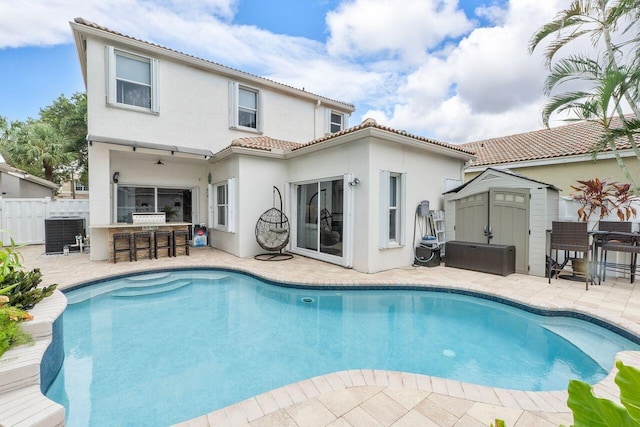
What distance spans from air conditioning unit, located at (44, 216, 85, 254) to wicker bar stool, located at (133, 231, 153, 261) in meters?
3.30

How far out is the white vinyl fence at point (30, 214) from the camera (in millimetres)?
11289

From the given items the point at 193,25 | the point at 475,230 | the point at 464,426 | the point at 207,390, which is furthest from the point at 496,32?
the point at 207,390

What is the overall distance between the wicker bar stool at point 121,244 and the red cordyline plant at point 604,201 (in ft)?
41.4

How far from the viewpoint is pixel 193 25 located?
396 inches

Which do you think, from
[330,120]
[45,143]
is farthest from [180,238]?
[45,143]

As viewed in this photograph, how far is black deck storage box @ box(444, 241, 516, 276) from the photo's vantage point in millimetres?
7512

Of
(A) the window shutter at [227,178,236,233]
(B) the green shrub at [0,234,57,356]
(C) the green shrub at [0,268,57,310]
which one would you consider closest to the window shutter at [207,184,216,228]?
(A) the window shutter at [227,178,236,233]

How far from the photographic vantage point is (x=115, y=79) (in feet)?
29.5

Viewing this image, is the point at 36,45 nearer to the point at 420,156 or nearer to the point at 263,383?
the point at 420,156

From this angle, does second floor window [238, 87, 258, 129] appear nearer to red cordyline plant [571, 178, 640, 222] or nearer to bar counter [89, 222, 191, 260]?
bar counter [89, 222, 191, 260]

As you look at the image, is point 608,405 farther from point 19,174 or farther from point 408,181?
point 19,174

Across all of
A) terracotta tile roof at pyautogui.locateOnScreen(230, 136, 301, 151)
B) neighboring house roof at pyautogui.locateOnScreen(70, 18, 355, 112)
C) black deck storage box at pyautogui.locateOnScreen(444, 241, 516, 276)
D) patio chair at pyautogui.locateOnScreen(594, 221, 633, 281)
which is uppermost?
neighboring house roof at pyautogui.locateOnScreen(70, 18, 355, 112)

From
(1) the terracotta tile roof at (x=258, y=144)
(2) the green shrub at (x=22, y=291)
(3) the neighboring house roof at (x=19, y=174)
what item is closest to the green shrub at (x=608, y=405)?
(2) the green shrub at (x=22, y=291)

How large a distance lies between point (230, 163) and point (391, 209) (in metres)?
5.72
